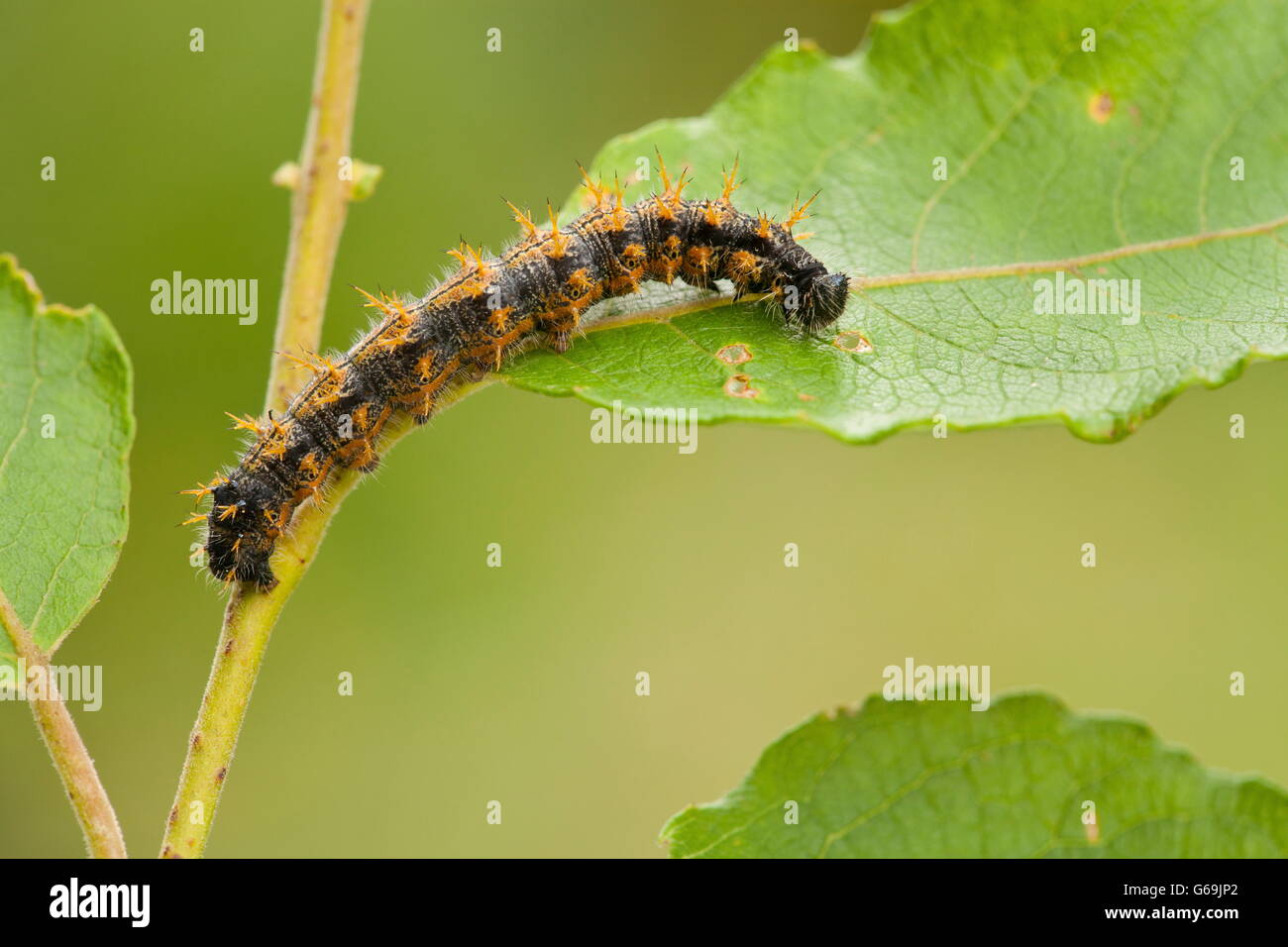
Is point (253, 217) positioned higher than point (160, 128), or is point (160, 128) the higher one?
point (160, 128)

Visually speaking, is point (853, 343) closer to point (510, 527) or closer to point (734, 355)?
point (734, 355)

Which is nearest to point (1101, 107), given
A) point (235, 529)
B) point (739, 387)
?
point (739, 387)

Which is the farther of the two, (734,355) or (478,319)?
(478,319)

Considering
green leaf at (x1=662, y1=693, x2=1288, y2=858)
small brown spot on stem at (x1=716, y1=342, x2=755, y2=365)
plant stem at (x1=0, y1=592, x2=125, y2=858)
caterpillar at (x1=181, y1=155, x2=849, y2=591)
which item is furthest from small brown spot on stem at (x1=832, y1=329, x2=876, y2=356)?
plant stem at (x1=0, y1=592, x2=125, y2=858)

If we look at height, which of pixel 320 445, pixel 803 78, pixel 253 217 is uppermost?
pixel 253 217
